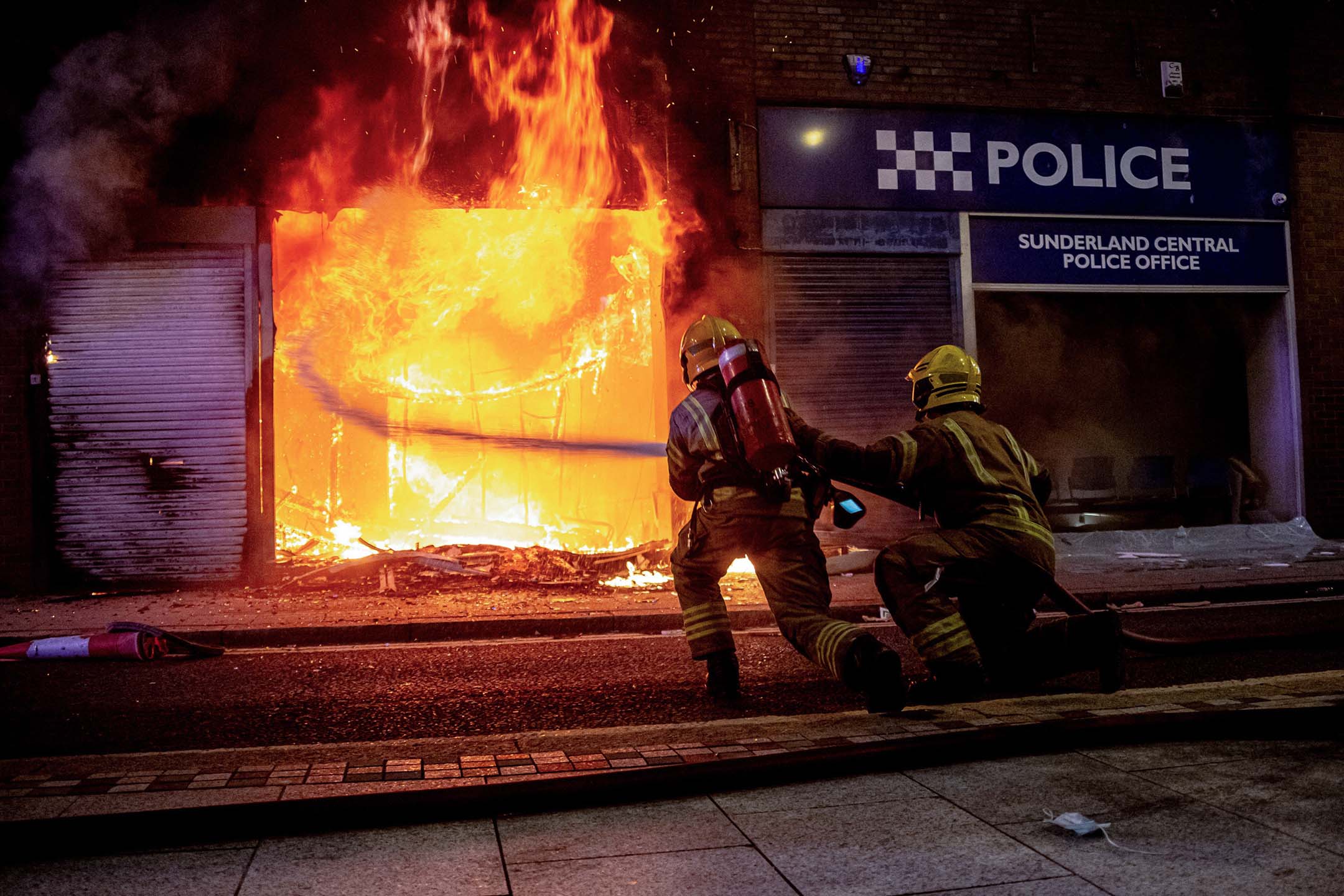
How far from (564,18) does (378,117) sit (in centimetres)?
216

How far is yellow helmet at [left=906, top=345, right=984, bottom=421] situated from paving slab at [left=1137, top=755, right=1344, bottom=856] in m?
1.92

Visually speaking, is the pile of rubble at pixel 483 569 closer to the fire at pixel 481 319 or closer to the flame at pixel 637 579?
the flame at pixel 637 579

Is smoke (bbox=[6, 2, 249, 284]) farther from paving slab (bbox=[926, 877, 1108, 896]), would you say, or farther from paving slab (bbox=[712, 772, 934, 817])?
paving slab (bbox=[926, 877, 1108, 896])

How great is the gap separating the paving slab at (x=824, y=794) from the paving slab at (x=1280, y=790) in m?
0.75

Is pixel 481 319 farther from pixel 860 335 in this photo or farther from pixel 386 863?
pixel 386 863

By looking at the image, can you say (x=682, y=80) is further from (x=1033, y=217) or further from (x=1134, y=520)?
(x=1134, y=520)

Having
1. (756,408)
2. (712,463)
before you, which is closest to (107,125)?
(712,463)

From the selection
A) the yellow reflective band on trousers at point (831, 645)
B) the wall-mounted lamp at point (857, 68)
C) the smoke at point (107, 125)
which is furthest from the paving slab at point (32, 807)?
the wall-mounted lamp at point (857, 68)

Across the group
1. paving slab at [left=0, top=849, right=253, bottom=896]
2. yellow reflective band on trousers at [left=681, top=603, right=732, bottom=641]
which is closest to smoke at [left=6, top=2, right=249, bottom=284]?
yellow reflective band on trousers at [left=681, top=603, right=732, bottom=641]

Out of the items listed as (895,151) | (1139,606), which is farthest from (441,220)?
(1139,606)

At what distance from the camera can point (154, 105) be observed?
9281mm

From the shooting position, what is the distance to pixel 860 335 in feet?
36.7

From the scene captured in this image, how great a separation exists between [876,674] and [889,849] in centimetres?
138

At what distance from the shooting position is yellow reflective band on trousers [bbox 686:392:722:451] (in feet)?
14.8
